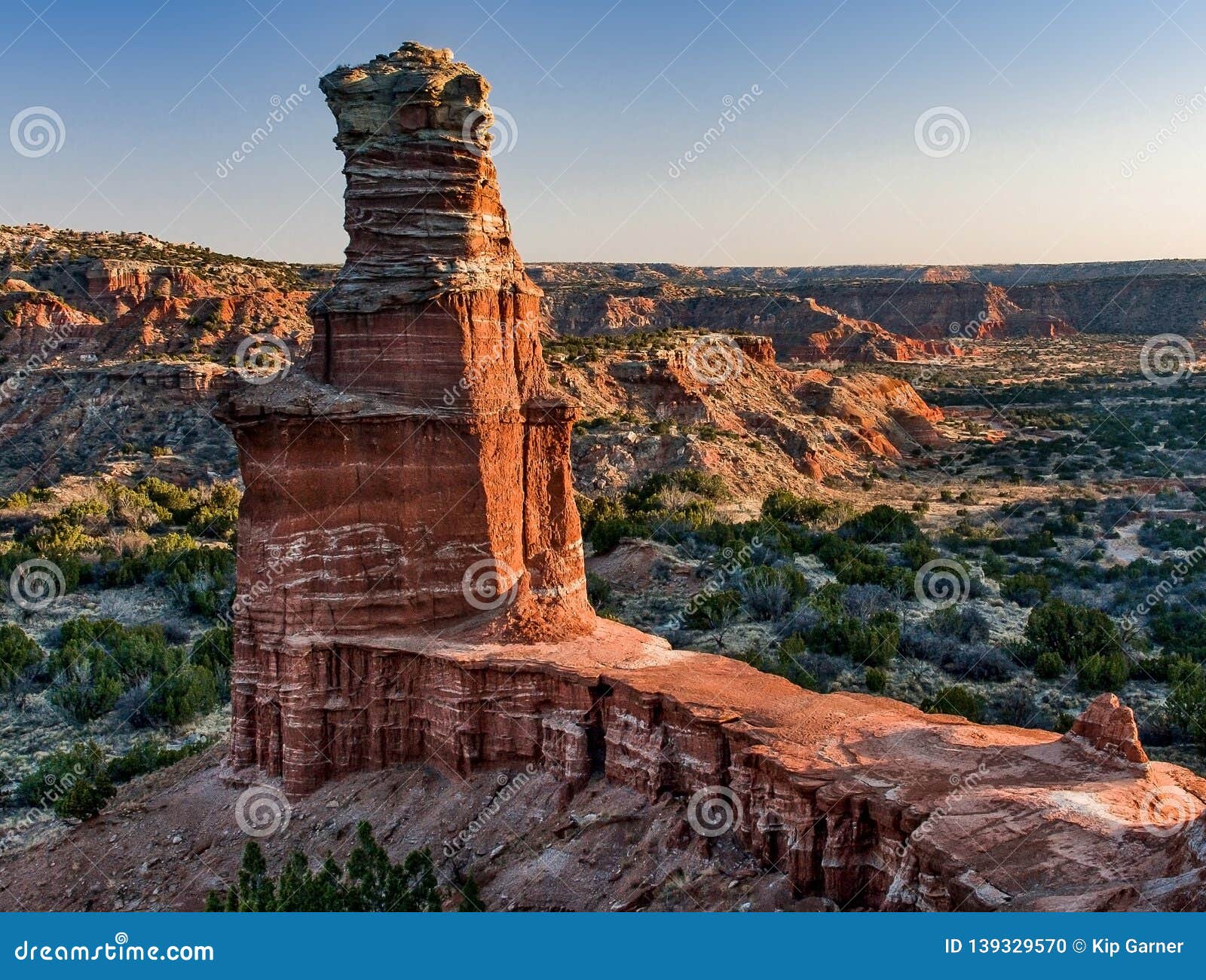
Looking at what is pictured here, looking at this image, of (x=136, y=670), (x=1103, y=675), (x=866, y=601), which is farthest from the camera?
(x=866, y=601)

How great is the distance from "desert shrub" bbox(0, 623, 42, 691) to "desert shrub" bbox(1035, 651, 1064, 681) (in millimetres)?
Answer: 20515

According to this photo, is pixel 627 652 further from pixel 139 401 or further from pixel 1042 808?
pixel 139 401

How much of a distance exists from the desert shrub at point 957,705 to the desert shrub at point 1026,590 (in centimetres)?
843

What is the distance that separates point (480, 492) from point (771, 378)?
44.7 metres

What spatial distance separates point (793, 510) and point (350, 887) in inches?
1093

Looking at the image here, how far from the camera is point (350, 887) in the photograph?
10328mm

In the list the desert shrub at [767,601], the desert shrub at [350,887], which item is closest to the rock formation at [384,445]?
the desert shrub at [350,887]

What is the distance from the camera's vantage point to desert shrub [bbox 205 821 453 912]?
9.53 metres

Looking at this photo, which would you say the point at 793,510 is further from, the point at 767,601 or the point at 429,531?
the point at 429,531

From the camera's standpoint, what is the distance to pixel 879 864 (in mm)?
8242

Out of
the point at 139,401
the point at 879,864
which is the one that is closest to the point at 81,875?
the point at 879,864

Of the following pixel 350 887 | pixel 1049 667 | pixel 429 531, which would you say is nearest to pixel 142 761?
pixel 429 531

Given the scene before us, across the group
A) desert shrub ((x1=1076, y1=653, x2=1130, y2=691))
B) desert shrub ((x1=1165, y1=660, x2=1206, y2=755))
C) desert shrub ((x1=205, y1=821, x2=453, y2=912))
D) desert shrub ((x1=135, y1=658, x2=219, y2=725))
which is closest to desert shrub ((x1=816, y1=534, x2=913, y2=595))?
desert shrub ((x1=1076, y1=653, x2=1130, y2=691))

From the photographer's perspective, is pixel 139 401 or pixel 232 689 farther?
pixel 139 401
